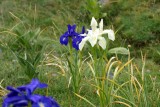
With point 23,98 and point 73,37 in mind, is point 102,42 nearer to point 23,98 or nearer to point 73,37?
point 73,37

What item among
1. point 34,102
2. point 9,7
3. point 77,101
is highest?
point 9,7

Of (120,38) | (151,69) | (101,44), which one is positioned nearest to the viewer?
(101,44)

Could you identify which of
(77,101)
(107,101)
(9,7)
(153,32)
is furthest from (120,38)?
(107,101)

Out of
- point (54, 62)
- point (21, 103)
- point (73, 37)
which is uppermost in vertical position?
point (73, 37)

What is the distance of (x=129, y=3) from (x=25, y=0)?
1.98 metres

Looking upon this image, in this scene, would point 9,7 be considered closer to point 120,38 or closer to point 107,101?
point 120,38

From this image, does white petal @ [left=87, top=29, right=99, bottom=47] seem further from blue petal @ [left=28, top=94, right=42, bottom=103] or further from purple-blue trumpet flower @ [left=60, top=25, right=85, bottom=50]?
blue petal @ [left=28, top=94, right=42, bottom=103]

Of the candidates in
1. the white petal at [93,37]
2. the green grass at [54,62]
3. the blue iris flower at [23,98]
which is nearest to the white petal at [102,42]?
the white petal at [93,37]

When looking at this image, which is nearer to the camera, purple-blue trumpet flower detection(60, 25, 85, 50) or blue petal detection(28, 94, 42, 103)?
blue petal detection(28, 94, 42, 103)

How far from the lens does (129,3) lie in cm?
720

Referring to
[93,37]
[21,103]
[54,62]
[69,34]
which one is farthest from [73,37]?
[21,103]

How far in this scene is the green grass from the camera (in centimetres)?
402

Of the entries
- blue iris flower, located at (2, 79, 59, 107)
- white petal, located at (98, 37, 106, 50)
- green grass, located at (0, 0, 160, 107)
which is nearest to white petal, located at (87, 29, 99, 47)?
white petal, located at (98, 37, 106, 50)

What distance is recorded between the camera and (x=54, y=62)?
4.71m
